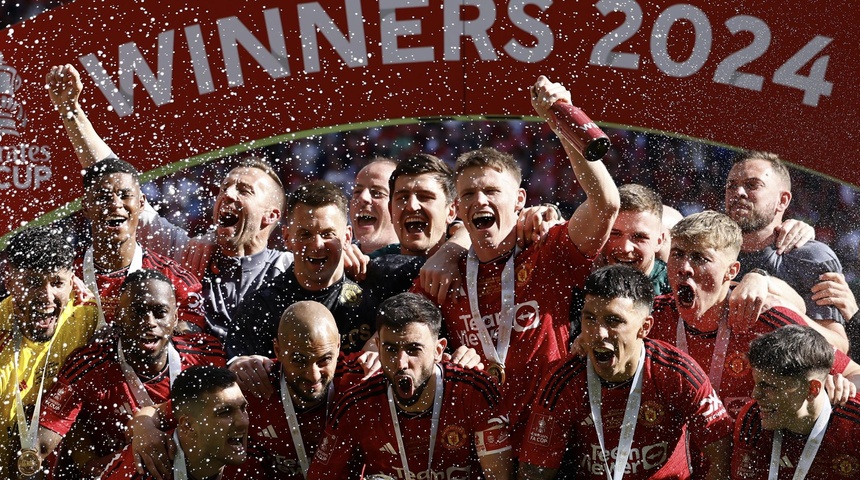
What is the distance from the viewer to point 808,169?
250 inches

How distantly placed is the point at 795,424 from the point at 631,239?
3.39 ft

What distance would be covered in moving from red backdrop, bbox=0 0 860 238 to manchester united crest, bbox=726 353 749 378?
2033 millimetres

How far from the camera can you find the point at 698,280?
471 centimetres

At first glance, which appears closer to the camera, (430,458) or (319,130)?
(430,458)

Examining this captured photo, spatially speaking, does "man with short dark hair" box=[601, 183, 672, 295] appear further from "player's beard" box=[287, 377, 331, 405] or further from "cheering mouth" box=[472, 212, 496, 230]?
"player's beard" box=[287, 377, 331, 405]

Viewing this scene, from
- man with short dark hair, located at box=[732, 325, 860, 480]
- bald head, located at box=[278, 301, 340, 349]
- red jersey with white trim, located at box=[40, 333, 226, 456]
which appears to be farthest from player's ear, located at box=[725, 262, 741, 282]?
red jersey with white trim, located at box=[40, 333, 226, 456]

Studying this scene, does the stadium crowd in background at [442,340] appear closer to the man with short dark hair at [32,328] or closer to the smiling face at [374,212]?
the man with short dark hair at [32,328]

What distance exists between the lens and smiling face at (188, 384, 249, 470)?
4449 millimetres

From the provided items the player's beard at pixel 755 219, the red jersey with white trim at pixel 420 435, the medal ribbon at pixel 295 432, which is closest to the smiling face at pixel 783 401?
the red jersey with white trim at pixel 420 435

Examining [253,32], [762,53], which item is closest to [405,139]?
[253,32]

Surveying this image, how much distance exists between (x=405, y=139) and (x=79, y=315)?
2.35 m

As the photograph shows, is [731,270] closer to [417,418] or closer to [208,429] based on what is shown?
[417,418]

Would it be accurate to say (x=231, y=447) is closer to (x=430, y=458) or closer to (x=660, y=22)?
(x=430, y=458)

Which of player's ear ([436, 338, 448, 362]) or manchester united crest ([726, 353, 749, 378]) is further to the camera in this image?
manchester united crest ([726, 353, 749, 378])
